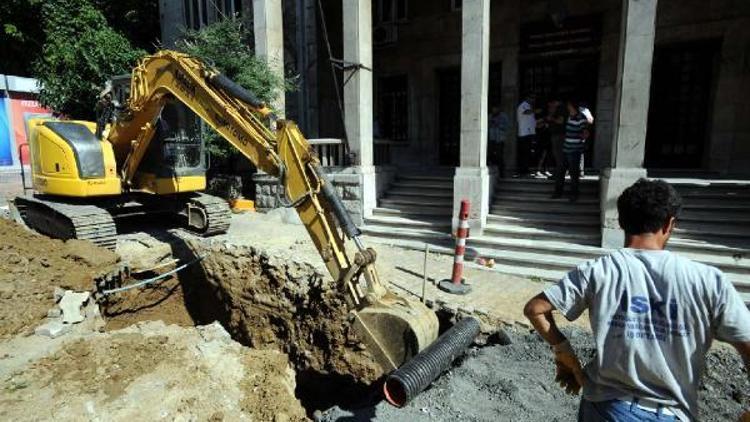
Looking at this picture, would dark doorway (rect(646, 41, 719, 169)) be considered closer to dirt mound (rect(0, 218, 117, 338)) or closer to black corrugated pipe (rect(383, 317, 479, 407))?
black corrugated pipe (rect(383, 317, 479, 407))

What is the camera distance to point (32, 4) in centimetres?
1497

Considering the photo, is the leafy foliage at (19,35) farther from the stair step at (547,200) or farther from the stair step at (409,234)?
the stair step at (547,200)

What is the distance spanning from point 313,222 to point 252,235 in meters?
4.71

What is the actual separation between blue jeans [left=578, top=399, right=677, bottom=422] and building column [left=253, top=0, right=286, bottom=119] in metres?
10.0

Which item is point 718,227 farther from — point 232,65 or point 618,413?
point 232,65

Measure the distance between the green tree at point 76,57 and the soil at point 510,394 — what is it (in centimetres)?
1378

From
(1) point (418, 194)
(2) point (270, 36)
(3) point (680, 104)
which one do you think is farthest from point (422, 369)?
(3) point (680, 104)

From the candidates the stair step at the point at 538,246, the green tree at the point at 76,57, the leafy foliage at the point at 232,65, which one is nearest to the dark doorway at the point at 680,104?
the stair step at the point at 538,246

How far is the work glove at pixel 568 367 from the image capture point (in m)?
2.06

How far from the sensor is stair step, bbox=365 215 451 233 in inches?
340

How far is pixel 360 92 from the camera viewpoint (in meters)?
9.40

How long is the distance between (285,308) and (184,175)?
339cm

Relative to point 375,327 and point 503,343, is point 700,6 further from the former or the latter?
point 375,327

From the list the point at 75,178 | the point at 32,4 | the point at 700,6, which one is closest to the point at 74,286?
the point at 75,178
